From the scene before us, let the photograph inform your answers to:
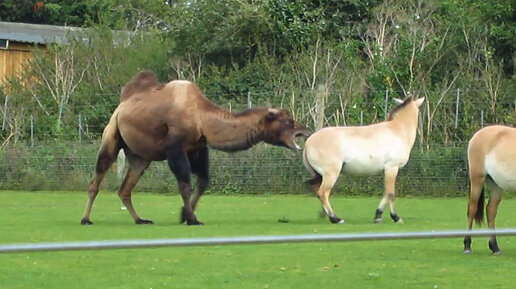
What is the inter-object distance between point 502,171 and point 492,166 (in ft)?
0.38

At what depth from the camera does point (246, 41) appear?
3125 centimetres

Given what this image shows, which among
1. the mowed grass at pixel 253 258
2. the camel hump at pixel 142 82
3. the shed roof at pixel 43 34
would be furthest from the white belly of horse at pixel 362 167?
the shed roof at pixel 43 34

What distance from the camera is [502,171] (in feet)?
36.5

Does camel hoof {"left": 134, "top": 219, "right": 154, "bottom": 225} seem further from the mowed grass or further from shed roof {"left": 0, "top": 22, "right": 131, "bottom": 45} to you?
shed roof {"left": 0, "top": 22, "right": 131, "bottom": 45}

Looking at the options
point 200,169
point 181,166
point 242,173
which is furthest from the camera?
point 242,173

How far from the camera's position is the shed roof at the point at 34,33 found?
39281 millimetres

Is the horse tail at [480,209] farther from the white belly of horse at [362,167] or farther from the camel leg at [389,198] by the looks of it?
the white belly of horse at [362,167]

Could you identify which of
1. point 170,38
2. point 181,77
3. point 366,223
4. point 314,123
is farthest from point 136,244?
point 170,38

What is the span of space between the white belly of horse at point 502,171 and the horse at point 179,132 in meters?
5.28

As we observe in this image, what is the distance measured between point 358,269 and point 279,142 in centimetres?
638

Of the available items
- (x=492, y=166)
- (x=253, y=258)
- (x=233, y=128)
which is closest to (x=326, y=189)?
(x=233, y=128)

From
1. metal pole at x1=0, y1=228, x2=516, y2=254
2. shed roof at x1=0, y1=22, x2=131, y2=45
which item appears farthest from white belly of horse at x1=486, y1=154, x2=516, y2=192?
shed roof at x1=0, y1=22, x2=131, y2=45

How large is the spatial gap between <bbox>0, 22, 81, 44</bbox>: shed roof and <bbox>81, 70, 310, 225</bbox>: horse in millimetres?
21971

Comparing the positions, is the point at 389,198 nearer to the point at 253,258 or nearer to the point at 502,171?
the point at 502,171
